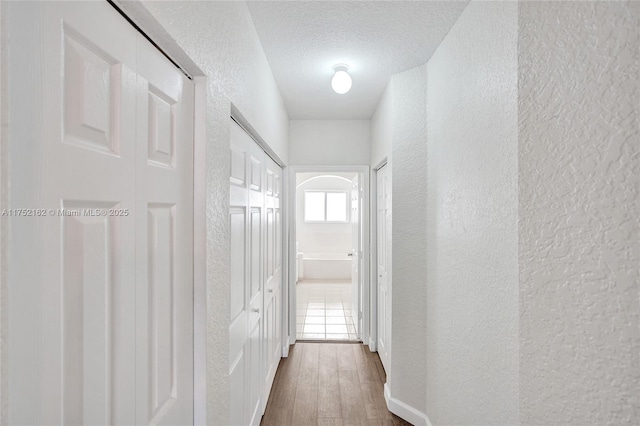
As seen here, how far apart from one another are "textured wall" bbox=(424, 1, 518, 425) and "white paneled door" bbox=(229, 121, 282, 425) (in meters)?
1.10

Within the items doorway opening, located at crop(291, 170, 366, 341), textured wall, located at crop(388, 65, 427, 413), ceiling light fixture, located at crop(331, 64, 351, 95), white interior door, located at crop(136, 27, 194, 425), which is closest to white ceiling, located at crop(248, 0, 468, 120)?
ceiling light fixture, located at crop(331, 64, 351, 95)

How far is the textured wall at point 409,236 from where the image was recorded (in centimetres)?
231

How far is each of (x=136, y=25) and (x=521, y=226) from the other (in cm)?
128

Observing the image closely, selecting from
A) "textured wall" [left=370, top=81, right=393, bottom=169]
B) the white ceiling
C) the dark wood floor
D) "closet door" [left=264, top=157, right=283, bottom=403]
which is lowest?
the dark wood floor

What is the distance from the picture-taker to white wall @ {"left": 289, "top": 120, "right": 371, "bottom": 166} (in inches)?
141

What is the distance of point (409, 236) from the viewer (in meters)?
2.37

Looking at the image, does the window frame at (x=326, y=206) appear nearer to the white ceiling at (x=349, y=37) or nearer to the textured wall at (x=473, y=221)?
the white ceiling at (x=349, y=37)

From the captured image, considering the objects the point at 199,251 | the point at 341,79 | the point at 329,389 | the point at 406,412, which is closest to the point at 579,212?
the point at 199,251

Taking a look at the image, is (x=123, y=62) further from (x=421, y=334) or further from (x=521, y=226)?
(x=421, y=334)

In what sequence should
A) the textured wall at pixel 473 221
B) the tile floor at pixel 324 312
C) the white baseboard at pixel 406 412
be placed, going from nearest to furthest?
1. the textured wall at pixel 473 221
2. the white baseboard at pixel 406 412
3. the tile floor at pixel 324 312

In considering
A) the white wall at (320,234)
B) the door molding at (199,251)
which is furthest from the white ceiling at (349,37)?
the white wall at (320,234)

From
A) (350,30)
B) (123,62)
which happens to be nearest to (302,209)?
(350,30)

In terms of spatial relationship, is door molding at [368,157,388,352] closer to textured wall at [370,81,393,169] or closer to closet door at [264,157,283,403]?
textured wall at [370,81,393,169]

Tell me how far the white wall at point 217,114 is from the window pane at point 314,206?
5.95 metres
